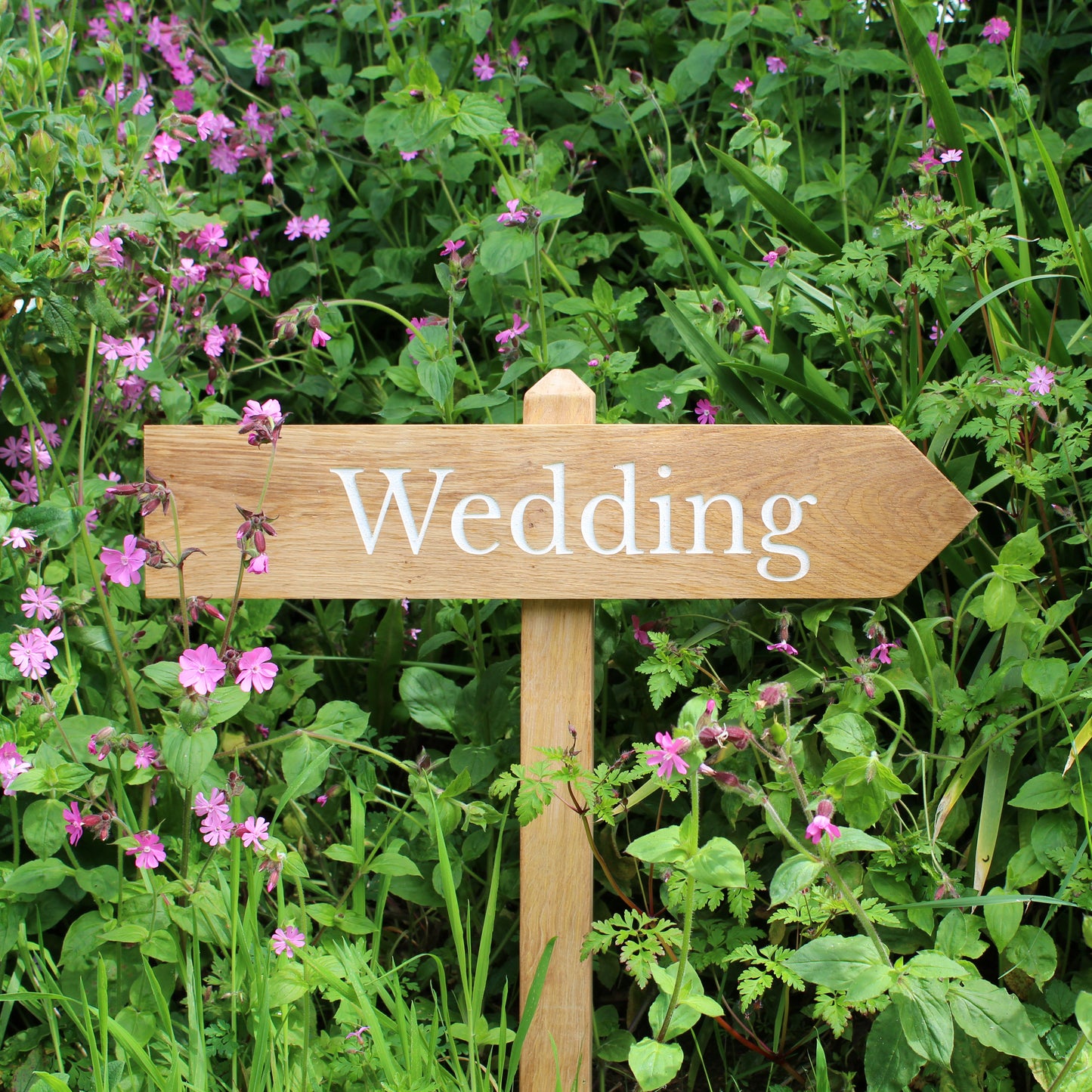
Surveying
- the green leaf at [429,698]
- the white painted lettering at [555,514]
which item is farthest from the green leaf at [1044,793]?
the green leaf at [429,698]

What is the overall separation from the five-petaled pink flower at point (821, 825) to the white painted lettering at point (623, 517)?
457mm

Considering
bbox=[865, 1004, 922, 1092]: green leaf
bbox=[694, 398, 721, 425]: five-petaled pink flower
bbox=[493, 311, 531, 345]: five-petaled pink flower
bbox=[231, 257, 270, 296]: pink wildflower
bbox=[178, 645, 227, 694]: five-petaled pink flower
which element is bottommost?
bbox=[865, 1004, 922, 1092]: green leaf

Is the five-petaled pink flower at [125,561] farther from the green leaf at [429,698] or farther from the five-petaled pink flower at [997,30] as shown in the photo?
the five-petaled pink flower at [997,30]

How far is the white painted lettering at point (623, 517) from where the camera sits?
134cm

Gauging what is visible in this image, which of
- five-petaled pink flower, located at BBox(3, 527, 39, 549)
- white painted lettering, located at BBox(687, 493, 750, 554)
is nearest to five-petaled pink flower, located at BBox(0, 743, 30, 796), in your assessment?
five-petaled pink flower, located at BBox(3, 527, 39, 549)

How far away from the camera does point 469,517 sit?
4.42 feet

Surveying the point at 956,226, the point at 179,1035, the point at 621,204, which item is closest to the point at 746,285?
the point at 621,204

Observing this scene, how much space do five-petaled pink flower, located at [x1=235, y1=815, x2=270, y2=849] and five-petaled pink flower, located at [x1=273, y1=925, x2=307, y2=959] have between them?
11 centimetres

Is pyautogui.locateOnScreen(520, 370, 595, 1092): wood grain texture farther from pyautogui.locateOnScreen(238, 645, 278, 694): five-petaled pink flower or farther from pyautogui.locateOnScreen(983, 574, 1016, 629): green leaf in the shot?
pyautogui.locateOnScreen(983, 574, 1016, 629): green leaf

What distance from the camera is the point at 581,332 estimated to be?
75.4 inches

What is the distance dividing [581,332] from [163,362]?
74 cm

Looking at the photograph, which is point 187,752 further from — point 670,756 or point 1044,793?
point 1044,793

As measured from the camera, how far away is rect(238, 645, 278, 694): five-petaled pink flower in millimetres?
1259

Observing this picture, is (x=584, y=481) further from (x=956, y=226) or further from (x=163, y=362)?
(x=163, y=362)
